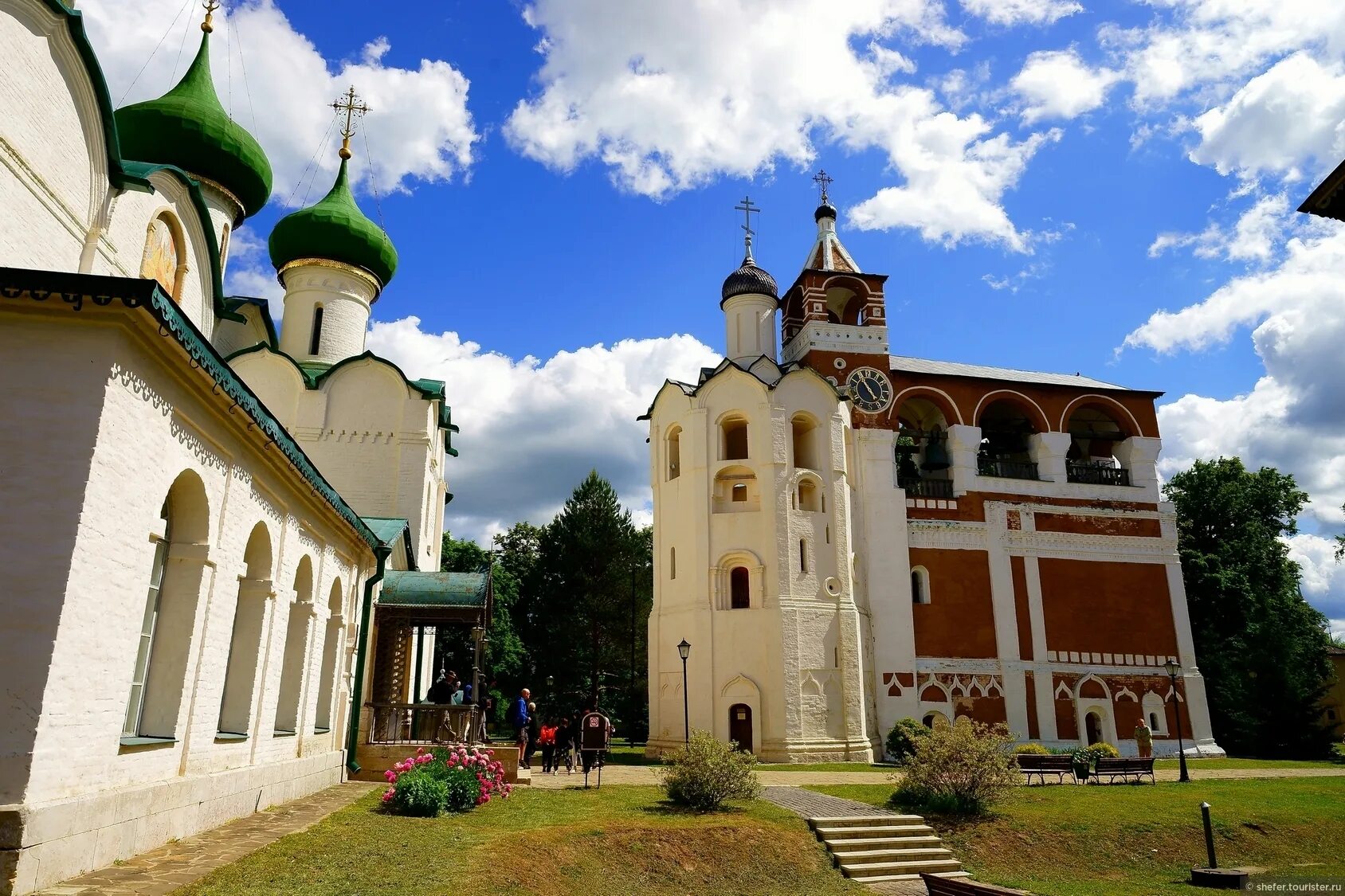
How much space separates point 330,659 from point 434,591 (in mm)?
2287

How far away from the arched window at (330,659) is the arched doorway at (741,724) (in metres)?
12.9

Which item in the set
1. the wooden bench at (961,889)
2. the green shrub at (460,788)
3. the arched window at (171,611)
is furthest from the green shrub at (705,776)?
the arched window at (171,611)

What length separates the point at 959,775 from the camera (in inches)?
548

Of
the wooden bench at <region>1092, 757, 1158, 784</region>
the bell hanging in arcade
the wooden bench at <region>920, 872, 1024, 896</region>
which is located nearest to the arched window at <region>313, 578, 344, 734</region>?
the wooden bench at <region>920, 872, 1024, 896</region>

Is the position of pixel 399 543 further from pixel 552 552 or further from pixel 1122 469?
pixel 1122 469

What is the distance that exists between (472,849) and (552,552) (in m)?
29.3

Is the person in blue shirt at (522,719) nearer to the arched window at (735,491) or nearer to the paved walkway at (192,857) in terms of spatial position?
the paved walkway at (192,857)

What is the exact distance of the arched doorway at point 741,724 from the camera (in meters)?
23.8

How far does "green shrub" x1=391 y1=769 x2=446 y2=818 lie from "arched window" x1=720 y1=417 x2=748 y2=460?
16.8 m

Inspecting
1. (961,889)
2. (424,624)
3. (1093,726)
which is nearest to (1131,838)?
(961,889)

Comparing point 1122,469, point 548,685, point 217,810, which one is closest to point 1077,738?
point 1122,469

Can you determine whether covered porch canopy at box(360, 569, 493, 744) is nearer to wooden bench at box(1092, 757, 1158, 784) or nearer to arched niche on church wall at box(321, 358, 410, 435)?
arched niche on church wall at box(321, 358, 410, 435)

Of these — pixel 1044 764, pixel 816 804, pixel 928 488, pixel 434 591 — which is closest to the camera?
pixel 816 804

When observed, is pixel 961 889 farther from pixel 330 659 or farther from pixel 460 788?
pixel 330 659
